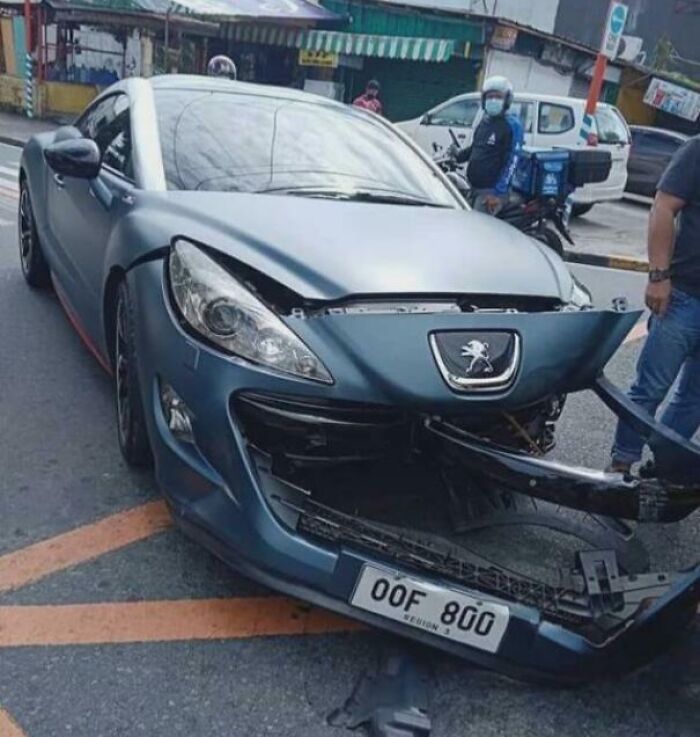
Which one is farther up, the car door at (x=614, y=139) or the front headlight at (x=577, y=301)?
the front headlight at (x=577, y=301)

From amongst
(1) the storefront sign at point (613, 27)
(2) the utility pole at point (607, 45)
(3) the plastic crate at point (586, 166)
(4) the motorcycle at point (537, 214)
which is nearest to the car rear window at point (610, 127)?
(2) the utility pole at point (607, 45)

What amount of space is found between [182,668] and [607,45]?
10.7 m

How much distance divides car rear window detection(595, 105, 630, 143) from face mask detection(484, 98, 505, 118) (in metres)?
5.56

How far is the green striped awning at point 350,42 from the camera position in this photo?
59.5 ft

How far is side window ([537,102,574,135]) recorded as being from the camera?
12125mm

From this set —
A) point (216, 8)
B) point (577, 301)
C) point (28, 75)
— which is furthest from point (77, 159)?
point (28, 75)

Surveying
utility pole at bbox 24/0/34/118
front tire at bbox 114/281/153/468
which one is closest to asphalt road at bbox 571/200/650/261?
front tire at bbox 114/281/153/468

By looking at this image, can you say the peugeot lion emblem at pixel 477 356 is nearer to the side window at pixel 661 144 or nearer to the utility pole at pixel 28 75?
the side window at pixel 661 144

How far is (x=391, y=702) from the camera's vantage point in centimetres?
203

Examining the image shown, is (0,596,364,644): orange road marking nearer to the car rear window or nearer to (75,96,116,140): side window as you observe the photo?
(75,96,116,140): side window

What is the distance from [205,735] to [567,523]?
117cm

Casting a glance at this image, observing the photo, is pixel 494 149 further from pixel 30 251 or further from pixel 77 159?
pixel 77 159

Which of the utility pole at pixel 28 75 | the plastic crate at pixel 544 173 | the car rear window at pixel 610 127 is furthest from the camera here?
the utility pole at pixel 28 75

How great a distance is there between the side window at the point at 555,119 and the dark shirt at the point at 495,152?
4.97 m
